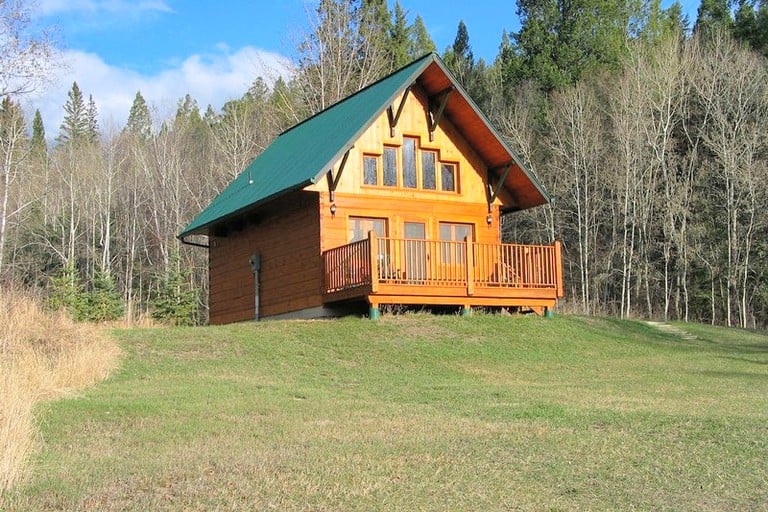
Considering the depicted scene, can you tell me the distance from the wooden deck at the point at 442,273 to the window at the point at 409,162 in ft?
8.34

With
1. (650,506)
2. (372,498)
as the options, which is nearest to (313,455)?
(372,498)

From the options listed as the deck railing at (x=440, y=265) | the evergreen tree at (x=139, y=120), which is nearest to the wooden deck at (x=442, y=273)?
→ the deck railing at (x=440, y=265)

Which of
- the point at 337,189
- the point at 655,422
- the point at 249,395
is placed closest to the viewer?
the point at 655,422

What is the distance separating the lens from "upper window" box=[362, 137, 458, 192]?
24.2m

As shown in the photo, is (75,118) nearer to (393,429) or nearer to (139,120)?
(139,120)

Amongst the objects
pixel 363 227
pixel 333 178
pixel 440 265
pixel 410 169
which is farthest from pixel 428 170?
pixel 440 265

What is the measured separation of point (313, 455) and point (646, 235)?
34691mm

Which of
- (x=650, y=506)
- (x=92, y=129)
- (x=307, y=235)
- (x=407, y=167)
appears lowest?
(x=650, y=506)

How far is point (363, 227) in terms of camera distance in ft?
78.1

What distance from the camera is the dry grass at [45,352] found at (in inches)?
497

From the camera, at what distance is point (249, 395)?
13281 mm

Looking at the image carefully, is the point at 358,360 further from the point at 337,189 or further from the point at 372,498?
the point at 372,498

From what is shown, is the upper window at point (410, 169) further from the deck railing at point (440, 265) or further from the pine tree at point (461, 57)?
the pine tree at point (461, 57)

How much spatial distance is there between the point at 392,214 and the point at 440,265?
2.38 m
